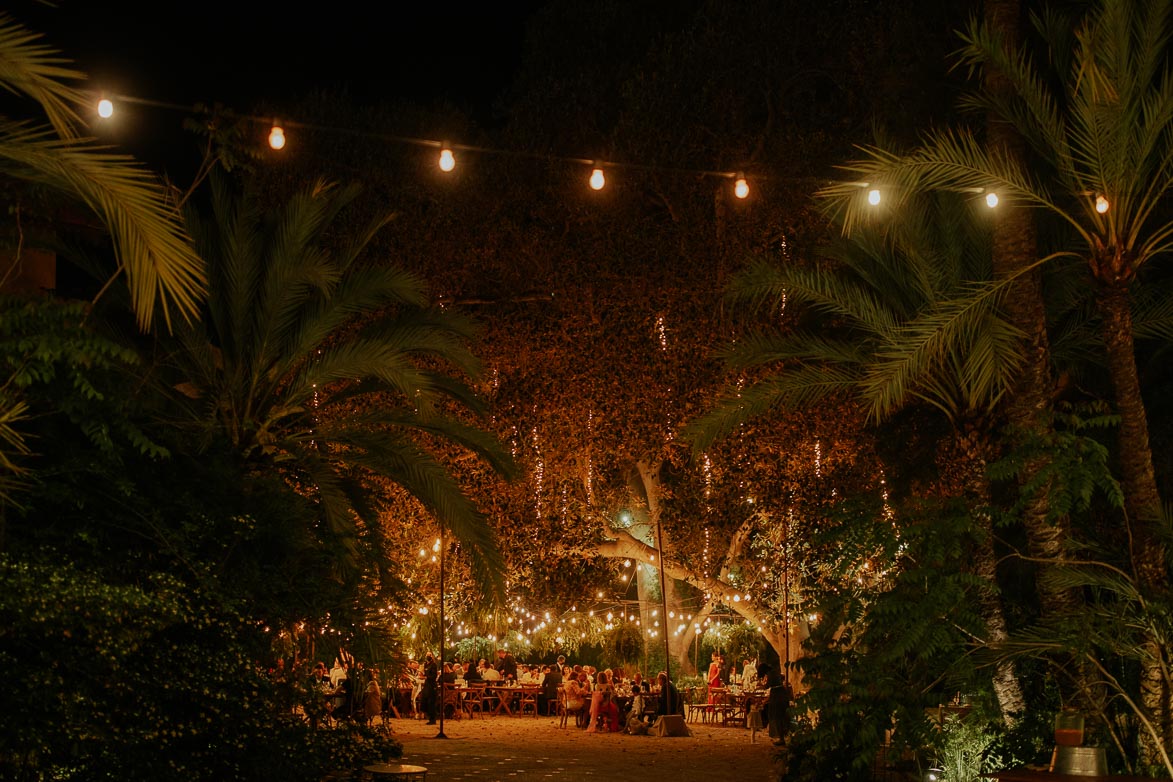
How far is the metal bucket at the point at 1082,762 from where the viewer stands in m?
9.73

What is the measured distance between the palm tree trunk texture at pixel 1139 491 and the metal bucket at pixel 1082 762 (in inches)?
49.9

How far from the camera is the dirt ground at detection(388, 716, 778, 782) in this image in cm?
1622

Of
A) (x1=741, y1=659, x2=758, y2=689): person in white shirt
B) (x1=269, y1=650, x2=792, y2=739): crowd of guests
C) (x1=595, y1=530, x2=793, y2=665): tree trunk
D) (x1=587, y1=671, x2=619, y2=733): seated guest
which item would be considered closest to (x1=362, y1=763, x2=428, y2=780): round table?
(x1=269, y1=650, x2=792, y2=739): crowd of guests

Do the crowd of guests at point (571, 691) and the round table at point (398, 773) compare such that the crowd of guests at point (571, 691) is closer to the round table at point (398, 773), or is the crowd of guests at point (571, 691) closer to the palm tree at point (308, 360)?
the palm tree at point (308, 360)

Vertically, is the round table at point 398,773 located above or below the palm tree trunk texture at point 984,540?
below

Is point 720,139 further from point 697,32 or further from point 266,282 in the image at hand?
point 266,282

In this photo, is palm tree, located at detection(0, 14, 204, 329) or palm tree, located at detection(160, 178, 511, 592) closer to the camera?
palm tree, located at detection(0, 14, 204, 329)

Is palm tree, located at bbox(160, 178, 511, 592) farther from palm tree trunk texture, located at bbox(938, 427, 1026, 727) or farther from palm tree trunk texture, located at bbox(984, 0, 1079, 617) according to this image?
palm tree trunk texture, located at bbox(984, 0, 1079, 617)

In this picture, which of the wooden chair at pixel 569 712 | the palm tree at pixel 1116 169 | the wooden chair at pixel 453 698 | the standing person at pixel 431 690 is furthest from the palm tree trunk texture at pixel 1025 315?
the wooden chair at pixel 453 698

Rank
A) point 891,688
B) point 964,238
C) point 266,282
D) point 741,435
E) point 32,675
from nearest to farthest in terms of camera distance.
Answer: point 32,675
point 891,688
point 266,282
point 964,238
point 741,435

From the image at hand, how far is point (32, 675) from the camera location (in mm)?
9180

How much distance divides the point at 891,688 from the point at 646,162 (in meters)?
10.8

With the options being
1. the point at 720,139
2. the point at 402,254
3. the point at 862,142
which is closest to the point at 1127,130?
the point at 862,142

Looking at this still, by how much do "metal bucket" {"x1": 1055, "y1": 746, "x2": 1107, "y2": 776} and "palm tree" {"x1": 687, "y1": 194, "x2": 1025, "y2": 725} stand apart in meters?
2.51
